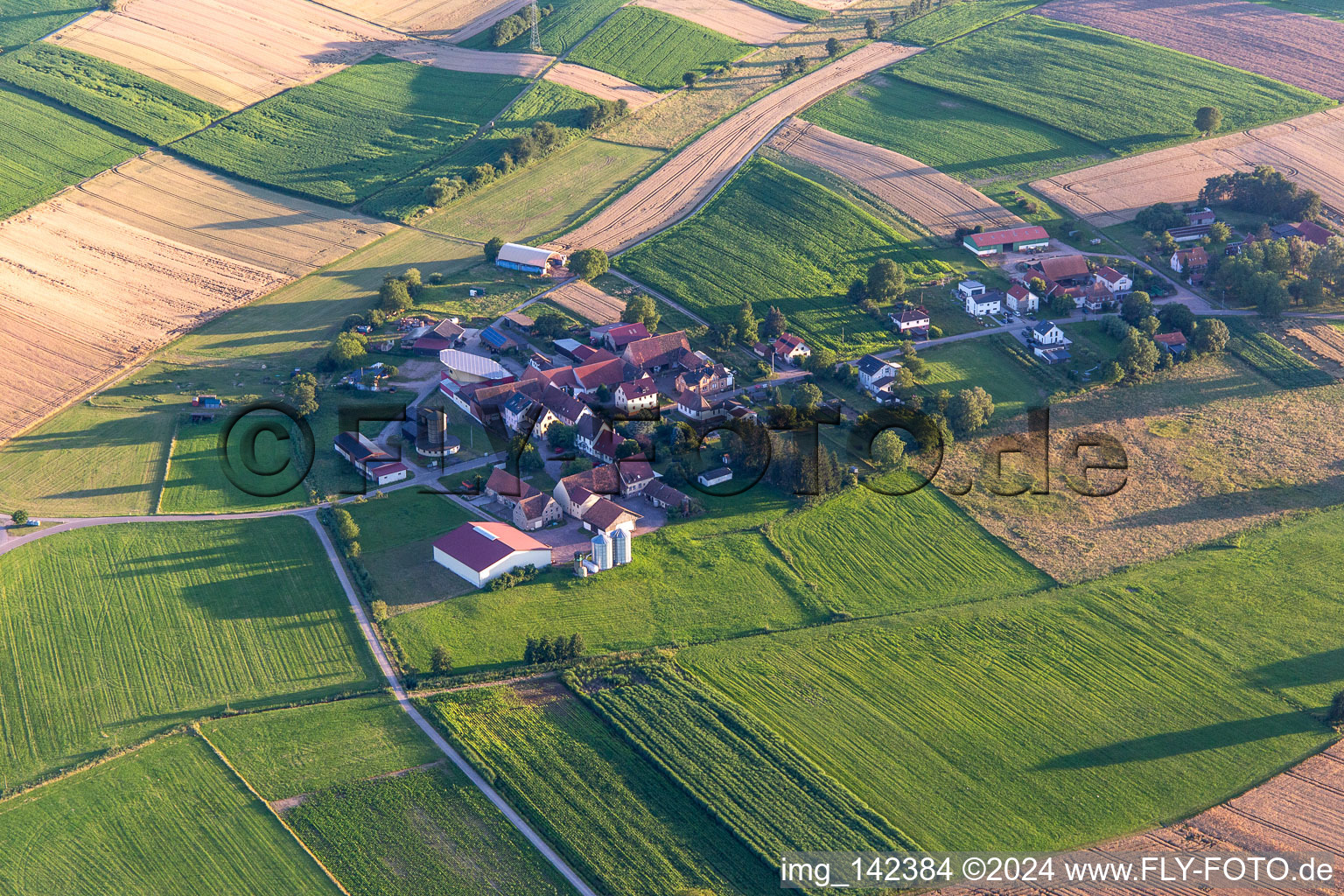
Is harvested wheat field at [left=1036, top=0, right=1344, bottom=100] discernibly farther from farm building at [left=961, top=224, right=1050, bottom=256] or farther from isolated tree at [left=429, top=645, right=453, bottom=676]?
isolated tree at [left=429, top=645, right=453, bottom=676]

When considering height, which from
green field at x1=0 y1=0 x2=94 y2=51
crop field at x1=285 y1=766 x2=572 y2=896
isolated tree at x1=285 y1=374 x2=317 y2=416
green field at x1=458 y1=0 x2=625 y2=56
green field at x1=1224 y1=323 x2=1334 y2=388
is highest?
green field at x1=0 y1=0 x2=94 y2=51

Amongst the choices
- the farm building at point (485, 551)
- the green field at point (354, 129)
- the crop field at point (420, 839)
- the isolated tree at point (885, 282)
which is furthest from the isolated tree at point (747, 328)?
the crop field at point (420, 839)

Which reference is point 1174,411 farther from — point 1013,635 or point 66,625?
point 66,625

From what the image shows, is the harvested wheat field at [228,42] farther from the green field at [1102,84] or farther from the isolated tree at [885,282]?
the isolated tree at [885,282]

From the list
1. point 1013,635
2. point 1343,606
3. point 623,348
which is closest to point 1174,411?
point 1343,606

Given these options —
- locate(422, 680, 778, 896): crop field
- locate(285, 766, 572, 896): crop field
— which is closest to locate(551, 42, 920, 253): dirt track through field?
locate(422, 680, 778, 896): crop field

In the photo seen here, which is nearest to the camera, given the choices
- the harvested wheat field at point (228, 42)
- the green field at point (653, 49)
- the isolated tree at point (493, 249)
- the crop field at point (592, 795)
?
the crop field at point (592, 795)

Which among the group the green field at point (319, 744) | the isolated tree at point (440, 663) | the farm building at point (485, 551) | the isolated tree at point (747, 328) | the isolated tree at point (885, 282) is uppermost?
the isolated tree at point (885, 282)
